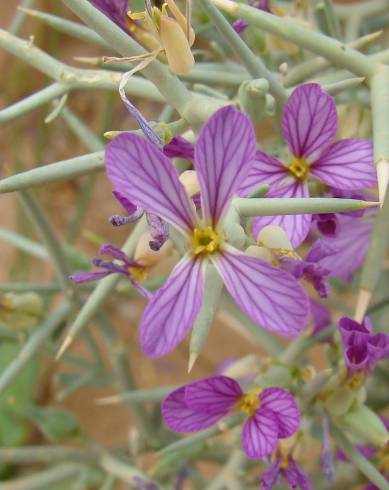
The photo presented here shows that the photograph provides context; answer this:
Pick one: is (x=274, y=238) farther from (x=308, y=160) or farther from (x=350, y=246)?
(x=350, y=246)

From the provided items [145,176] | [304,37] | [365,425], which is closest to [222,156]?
[145,176]

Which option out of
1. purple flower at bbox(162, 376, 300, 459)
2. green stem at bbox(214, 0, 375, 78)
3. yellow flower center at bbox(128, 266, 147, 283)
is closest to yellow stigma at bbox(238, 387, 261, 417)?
purple flower at bbox(162, 376, 300, 459)

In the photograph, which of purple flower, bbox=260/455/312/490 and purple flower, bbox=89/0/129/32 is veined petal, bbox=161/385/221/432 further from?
purple flower, bbox=89/0/129/32

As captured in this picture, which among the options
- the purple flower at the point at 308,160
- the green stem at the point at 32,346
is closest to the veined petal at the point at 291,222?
the purple flower at the point at 308,160

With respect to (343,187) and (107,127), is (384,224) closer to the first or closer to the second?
(343,187)

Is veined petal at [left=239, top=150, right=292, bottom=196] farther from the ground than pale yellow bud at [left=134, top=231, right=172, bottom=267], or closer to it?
farther from the ground

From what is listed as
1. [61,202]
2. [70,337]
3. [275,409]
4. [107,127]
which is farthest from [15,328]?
[61,202]
